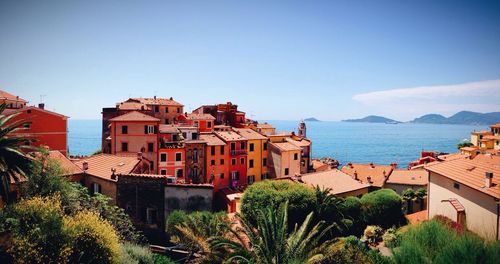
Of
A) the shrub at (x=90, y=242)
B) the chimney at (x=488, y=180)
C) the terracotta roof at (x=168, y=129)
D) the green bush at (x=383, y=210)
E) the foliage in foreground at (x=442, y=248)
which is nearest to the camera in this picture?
the foliage in foreground at (x=442, y=248)

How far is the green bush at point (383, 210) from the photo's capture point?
91.2 ft

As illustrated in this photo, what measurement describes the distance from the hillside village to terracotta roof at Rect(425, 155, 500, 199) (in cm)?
6

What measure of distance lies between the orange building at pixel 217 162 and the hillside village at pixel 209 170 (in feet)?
0.44

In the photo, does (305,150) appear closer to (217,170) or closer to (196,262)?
(217,170)

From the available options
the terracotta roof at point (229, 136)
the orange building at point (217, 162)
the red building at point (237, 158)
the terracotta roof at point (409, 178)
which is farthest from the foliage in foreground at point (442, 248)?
the terracotta roof at point (229, 136)

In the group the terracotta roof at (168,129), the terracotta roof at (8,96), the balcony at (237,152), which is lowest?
the balcony at (237,152)

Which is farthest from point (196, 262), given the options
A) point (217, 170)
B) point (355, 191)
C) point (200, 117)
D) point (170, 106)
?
point (170, 106)

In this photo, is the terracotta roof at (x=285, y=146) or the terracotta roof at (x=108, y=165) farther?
the terracotta roof at (x=285, y=146)

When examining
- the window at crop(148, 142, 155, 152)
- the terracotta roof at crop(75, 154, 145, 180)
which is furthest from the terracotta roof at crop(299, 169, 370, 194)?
the window at crop(148, 142, 155, 152)

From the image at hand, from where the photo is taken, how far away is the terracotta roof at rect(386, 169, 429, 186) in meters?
44.0

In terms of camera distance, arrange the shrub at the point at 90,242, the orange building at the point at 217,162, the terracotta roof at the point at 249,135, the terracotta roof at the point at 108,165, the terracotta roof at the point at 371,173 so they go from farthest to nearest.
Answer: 1. the terracotta roof at the point at 249,135
2. the orange building at the point at 217,162
3. the terracotta roof at the point at 371,173
4. the terracotta roof at the point at 108,165
5. the shrub at the point at 90,242

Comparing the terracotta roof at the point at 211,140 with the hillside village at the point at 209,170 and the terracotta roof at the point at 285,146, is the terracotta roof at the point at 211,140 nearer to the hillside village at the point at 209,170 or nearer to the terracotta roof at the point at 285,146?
the hillside village at the point at 209,170

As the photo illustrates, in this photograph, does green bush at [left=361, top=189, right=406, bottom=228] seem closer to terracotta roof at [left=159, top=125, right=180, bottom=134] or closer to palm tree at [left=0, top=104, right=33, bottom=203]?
palm tree at [left=0, top=104, right=33, bottom=203]

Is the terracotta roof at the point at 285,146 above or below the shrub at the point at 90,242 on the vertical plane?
above
